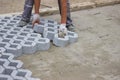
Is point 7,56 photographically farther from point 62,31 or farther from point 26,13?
point 26,13

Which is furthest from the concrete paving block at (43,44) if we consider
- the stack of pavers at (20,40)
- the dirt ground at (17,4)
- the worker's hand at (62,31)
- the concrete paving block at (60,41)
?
the dirt ground at (17,4)

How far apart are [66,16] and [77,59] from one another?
891 millimetres

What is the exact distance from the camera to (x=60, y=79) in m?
3.67

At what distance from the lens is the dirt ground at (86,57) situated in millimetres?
3782

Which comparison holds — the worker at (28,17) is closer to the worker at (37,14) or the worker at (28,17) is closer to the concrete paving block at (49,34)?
the worker at (37,14)

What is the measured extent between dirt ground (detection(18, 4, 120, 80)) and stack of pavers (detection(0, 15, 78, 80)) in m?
0.10

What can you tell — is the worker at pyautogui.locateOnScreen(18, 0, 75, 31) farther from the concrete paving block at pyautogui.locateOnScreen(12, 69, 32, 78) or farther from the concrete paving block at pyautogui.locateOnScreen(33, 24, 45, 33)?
the concrete paving block at pyautogui.locateOnScreen(12, 69, 32, 78)

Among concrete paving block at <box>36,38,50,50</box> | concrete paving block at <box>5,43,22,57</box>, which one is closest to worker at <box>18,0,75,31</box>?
concrete paving block at <box>36,38,50,50</box>

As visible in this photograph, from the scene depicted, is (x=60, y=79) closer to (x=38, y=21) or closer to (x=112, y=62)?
(x=112, y=62)

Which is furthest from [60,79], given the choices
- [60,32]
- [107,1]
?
[107,1]

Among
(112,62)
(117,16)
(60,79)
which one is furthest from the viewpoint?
(117,16)

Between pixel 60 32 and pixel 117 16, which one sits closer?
pixel 60 32

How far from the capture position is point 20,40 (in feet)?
14.4

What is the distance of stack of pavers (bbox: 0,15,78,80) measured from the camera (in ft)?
12.0
